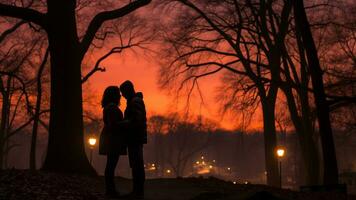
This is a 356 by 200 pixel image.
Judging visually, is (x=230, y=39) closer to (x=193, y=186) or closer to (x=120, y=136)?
(x=193, y=186)

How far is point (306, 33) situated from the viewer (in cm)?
1095

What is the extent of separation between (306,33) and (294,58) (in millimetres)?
10845

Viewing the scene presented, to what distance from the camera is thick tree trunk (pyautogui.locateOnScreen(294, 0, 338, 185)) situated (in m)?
10.6

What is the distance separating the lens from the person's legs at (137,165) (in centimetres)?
745

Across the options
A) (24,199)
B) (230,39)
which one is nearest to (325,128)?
(24,199)

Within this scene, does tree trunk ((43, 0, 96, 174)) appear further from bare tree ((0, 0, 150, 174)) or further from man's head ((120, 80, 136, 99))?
man's head ((120, 80, 136, 99))

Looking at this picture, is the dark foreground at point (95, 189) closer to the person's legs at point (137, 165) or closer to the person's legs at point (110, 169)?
the person's legs at point (110, 169)

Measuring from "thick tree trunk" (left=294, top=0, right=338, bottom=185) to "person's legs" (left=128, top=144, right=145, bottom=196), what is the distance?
4.99 m

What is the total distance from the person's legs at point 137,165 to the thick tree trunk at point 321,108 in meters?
4.99

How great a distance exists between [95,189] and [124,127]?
214 cm

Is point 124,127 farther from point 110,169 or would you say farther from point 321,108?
point 321,108

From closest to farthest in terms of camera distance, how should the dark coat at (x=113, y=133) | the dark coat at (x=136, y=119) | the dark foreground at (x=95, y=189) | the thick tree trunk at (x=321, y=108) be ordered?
the dark foreground at (x=95, y=189)
the dark coat at (x=136, y=119)
the dark coat at (x=113, y=133)
the thick tree trunk at (x=321, y=108)

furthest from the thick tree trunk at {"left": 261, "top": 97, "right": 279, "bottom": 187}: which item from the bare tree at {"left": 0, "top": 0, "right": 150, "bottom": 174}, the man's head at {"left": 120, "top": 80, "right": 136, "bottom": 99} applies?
the man's head at {"left": 120, "top": 80, "right": 136, "bottom": 99}

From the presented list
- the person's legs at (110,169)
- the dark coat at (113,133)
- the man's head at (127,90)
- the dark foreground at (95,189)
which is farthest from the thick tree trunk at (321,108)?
the person's legs at (110,169)
